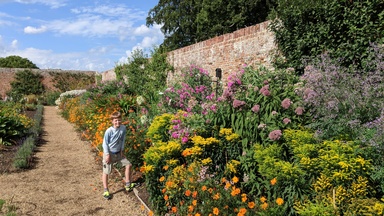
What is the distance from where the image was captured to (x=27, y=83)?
100ft

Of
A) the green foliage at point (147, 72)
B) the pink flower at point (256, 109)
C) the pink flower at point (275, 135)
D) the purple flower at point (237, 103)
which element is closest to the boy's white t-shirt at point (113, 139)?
the purple flower at point (237, 103)

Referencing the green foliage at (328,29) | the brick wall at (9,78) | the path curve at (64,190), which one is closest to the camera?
the path curve at (64,190)

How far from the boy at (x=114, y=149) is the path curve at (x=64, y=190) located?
0.78 feet

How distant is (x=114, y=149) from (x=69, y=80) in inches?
1192

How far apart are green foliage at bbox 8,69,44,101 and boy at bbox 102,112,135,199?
2865 cm

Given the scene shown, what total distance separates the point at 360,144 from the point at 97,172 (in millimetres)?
4750

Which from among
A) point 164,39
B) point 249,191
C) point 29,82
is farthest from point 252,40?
point 29,82

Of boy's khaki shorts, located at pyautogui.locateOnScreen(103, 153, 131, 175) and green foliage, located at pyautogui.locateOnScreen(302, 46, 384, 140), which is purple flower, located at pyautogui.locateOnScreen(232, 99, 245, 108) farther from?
boy's khaki shorts, located at pyautogui.locateOnScreen(103, 153, 131, 175)

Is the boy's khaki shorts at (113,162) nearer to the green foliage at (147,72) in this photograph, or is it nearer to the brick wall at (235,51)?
the brick wall at (235,51)

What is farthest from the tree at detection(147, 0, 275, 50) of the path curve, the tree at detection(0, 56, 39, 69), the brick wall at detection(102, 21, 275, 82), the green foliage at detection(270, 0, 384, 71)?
the tree at detection(0, 56, 39, 69)

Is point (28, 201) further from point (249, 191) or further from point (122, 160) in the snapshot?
point (249, 191)

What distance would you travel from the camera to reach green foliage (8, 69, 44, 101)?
30.1 meters

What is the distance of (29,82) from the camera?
101 ft

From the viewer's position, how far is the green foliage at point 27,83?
30.1m
